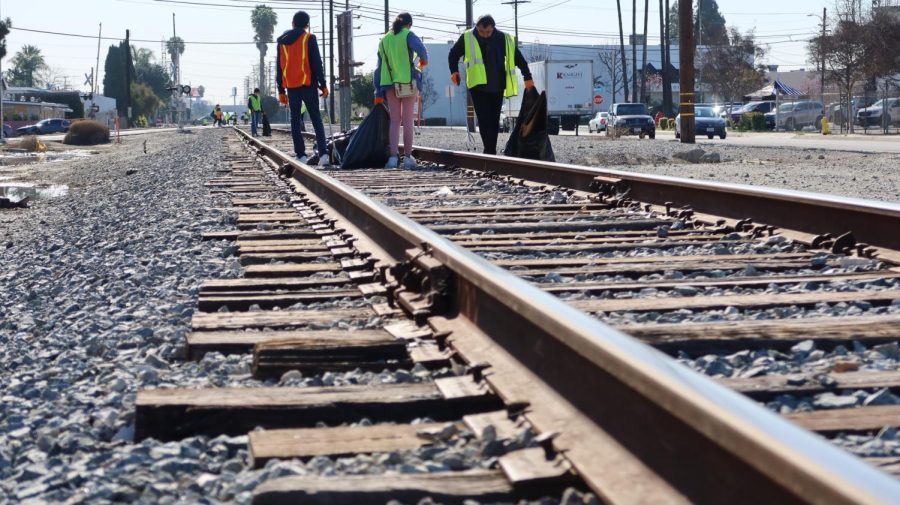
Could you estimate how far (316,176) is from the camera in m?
9.88

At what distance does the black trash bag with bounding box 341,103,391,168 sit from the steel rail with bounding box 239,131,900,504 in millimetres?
9861

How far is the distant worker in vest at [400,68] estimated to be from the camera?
12523 mm

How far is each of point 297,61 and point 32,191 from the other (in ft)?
28.5

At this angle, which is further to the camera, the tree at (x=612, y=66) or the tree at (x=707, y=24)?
the tree at (x=707, y=24)

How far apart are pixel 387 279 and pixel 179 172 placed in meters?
12.7

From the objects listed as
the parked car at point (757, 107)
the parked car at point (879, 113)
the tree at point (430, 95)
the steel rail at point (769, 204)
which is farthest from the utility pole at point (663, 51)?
the steel rail at point (769, 204)

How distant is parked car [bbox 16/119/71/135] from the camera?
80.2 m

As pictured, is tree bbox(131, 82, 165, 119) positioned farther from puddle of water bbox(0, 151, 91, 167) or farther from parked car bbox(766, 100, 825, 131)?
puddle of water bbox(0, 151, 91, 167)

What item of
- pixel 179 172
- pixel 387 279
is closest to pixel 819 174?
pixel 179 172

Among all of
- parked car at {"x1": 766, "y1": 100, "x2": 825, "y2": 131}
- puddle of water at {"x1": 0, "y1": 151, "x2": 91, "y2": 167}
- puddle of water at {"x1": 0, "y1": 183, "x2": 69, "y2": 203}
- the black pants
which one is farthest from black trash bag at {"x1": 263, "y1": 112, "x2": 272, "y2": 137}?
the black pants

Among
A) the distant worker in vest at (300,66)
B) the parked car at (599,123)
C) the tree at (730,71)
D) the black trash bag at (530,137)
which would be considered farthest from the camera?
the tree at (730,71)

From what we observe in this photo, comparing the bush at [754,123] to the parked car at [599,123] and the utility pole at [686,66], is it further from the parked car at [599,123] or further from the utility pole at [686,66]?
the utility pole at [686,66]

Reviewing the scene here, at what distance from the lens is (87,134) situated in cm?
5400

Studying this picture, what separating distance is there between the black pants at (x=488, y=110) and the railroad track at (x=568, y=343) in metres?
5.40
